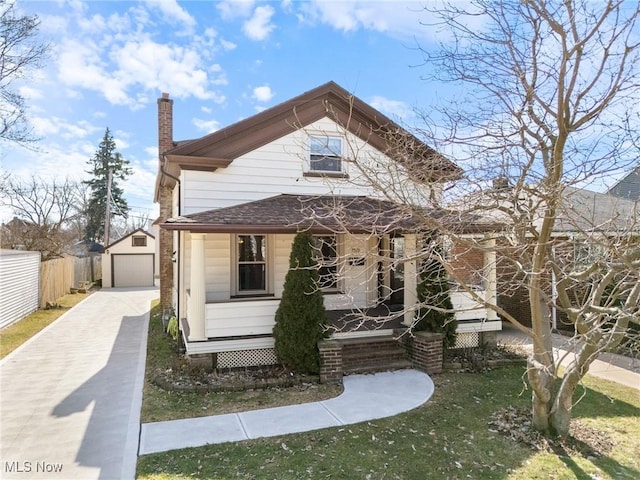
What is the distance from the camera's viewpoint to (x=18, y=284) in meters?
13.0

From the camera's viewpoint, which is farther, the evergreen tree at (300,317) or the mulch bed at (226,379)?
the evergreen tree at (300,317)

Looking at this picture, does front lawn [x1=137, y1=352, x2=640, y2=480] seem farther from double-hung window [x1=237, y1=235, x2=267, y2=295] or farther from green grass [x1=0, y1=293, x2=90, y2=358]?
green grass [x1=0, y1=293, x2=90, y2=358]

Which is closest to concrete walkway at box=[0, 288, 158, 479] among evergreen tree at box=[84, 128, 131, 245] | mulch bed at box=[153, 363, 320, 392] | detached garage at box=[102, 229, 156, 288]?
mulch bed at box=[153, 363, 320, 392]

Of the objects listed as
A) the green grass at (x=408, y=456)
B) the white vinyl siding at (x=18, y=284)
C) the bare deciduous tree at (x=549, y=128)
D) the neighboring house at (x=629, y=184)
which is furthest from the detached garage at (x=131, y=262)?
the neighboring house at (x=629, y=184)

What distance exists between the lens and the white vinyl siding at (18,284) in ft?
38.3

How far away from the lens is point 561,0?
4.88 m

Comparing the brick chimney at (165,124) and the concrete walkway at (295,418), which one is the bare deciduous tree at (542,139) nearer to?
the concrete walkway at (295,418)

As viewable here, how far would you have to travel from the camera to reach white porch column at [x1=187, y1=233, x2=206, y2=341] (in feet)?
24.8

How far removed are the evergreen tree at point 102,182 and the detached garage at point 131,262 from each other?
15.1 meters

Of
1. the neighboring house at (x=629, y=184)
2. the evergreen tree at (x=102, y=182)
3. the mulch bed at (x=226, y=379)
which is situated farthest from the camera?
the evergreen tree at (x=102, y=182)

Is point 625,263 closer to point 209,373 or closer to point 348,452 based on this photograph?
point 348,452

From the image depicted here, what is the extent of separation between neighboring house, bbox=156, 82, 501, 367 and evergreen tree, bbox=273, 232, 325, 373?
18.1 inches

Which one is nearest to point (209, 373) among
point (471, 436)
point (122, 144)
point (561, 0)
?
point (471, 436)

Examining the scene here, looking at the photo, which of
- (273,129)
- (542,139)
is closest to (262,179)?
(273,129)
